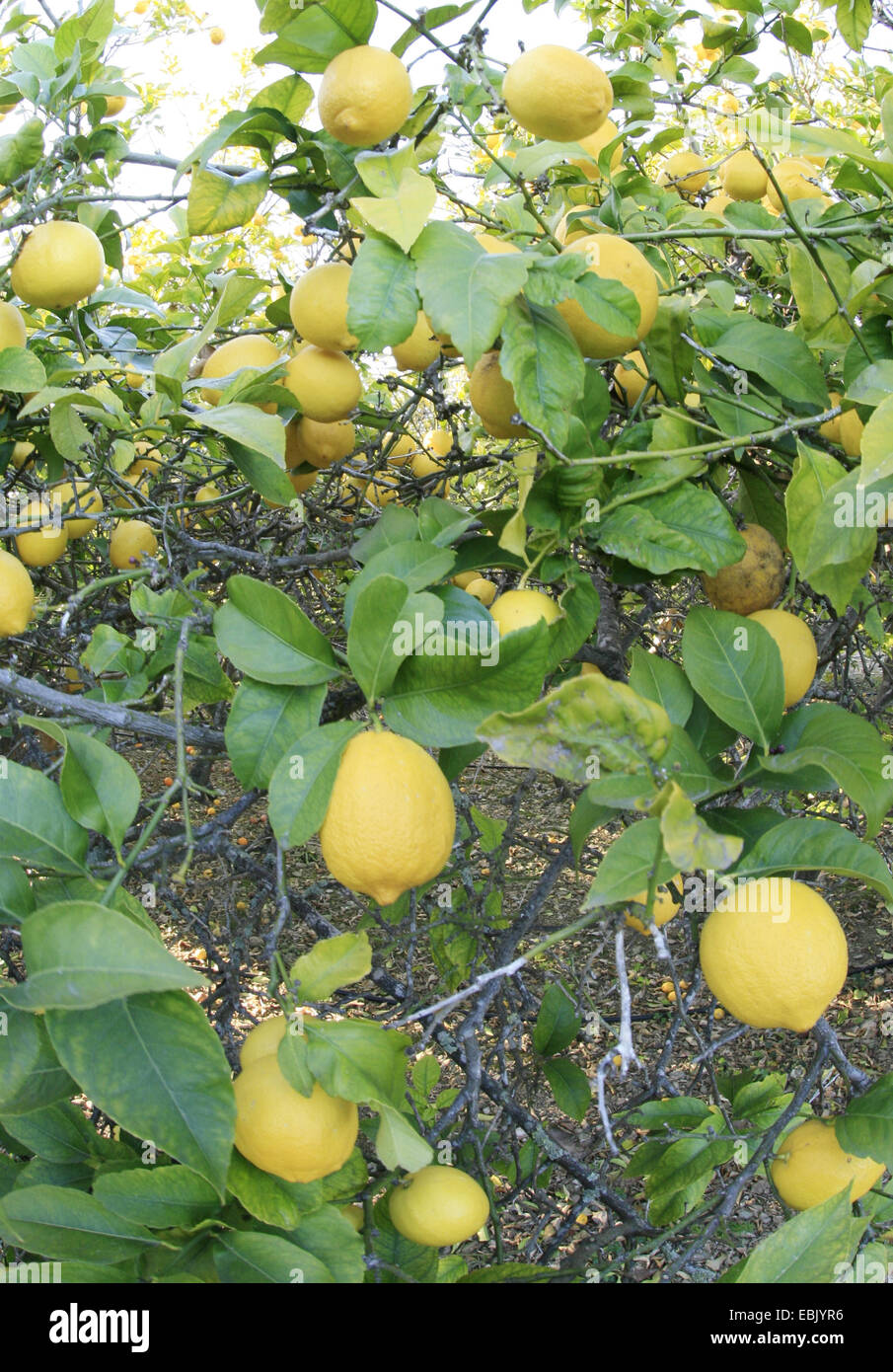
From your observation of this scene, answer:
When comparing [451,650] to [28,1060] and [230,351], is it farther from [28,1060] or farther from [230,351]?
[230,351]

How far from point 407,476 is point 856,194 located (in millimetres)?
848

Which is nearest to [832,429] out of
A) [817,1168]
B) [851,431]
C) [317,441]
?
[851,431]

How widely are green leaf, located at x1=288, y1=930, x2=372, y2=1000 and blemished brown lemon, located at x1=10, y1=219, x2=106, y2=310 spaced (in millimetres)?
896

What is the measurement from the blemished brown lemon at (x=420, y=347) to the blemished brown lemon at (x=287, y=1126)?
815 mm

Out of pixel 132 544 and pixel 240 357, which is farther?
pixel 132 544

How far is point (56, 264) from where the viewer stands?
122 cm

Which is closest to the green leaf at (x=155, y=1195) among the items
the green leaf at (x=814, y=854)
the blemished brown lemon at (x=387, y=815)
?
the blemished brown lemon at (x=387, y=815)

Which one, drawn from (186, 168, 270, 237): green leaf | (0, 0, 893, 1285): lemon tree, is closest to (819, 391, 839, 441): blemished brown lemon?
(0, 0, 893, 1285): lemon tree

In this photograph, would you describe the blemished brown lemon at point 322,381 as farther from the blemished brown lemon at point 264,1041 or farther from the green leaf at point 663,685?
the blemished brown lemon at point 264,1041

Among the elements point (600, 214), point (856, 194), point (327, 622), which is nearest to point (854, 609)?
point (856, 194)

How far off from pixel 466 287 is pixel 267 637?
372 mm

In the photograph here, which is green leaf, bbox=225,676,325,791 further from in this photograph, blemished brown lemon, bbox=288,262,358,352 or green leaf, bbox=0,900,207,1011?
blemished brown lemon, bbox=288,262,358,352

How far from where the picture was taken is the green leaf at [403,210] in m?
0.86

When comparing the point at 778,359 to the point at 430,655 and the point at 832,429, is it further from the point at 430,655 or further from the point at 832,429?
the point at 430,655
